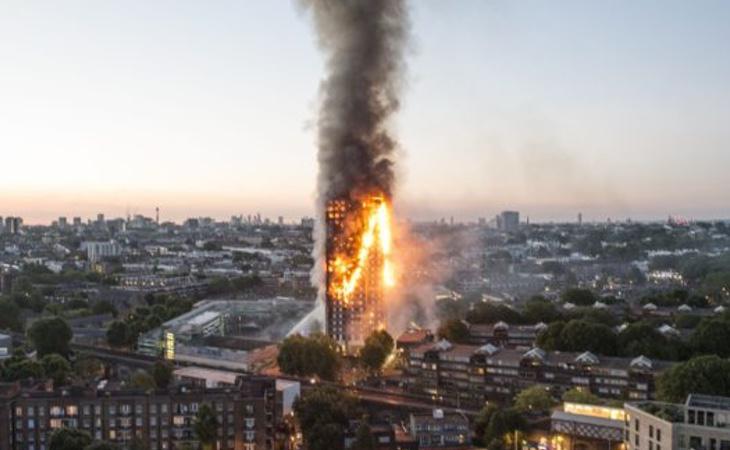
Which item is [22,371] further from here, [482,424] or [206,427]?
[482,424]

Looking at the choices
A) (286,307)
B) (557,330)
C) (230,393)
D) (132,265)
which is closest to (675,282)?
(286,307)

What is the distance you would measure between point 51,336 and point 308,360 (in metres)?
12.4

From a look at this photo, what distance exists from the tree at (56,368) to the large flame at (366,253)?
15.5 metres

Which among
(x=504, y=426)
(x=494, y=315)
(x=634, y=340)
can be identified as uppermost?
(x=634, y=340)

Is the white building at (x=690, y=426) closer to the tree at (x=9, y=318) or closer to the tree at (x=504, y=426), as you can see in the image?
the tree at (x=504, y=426)

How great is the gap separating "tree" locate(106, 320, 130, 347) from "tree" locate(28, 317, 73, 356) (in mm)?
3966

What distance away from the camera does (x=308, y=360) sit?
3453 cm

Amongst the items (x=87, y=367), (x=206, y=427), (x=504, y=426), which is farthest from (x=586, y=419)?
(x=87, y=367)

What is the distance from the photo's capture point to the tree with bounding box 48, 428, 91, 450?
20625 mm

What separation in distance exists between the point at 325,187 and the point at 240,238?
105 metres

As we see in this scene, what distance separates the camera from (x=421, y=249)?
79688mm

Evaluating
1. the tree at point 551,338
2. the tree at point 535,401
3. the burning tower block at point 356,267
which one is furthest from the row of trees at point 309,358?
the tree at point 535,401

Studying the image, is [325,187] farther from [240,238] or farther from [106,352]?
[240,238]

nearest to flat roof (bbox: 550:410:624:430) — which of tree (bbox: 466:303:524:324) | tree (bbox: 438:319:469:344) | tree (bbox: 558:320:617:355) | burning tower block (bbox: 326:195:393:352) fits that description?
tree (bbox: 558:320:617:355)
